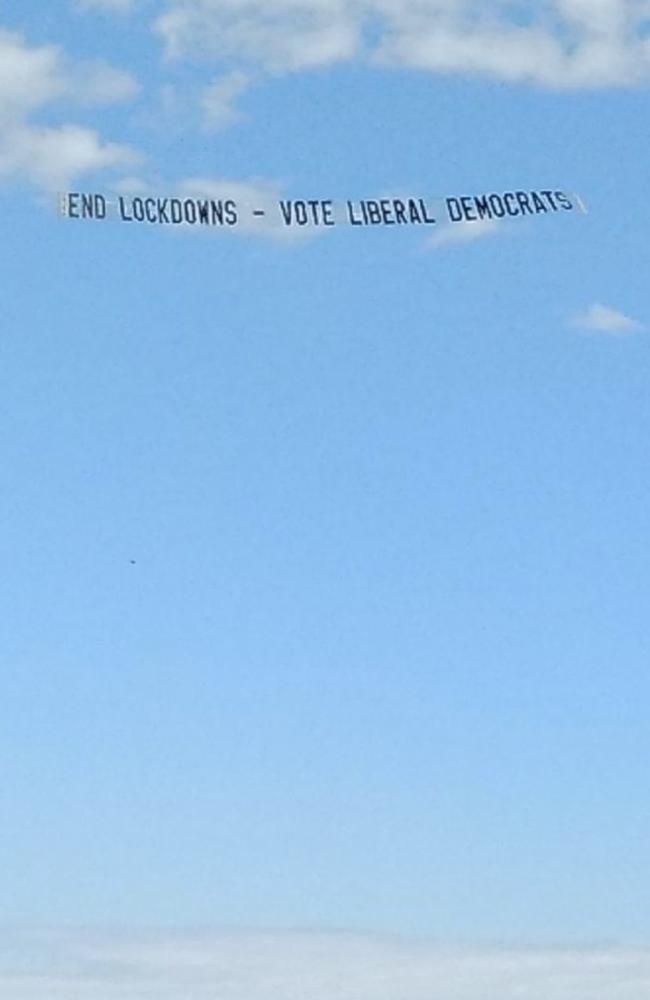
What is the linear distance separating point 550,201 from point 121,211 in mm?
20901

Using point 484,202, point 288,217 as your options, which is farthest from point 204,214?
point 484,202

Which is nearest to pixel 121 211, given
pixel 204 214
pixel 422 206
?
pixel 204 214

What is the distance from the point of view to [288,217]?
138375 millimetres

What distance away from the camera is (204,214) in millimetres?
137875

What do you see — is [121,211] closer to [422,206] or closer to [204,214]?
[204,214]

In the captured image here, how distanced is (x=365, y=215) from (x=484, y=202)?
624 centimetres

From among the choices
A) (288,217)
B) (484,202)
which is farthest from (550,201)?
(288,217)

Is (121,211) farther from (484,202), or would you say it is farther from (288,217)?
(484,202)

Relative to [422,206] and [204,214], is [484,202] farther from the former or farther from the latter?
[204,214]

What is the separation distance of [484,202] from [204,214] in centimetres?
1391

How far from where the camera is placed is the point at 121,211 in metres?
135

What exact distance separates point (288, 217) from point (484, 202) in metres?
9.76

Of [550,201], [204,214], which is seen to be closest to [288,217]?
[204,214]

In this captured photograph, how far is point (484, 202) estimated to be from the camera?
454ft
